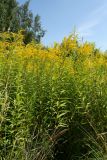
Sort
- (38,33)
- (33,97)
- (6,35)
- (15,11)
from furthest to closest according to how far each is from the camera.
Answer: (38,33), (15,11), (6,35), (33,97)

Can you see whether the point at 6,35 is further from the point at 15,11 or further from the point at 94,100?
the point at 15,11

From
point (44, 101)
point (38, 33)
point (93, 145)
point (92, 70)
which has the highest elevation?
point (38, 33)

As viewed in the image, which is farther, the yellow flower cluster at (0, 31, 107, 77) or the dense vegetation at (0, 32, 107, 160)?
the yellow flower cluster at (0, 31, 107, 77)

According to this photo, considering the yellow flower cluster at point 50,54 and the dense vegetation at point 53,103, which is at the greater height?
the yellow flower cluster at point 50,54

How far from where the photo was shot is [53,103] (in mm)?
6328

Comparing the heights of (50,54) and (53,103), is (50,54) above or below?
above

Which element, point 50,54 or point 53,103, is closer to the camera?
point 53,103


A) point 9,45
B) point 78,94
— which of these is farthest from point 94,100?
point 9,45

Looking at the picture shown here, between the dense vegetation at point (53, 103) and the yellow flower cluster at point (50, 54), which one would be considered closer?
the dense vegetation at point (53, 103)

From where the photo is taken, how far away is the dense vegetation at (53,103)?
591 cm

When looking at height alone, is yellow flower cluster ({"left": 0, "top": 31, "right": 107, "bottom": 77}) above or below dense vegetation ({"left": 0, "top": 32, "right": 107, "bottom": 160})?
above

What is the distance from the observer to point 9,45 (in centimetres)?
687

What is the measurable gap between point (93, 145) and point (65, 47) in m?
1.46

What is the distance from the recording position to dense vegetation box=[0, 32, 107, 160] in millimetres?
5906
